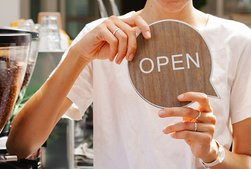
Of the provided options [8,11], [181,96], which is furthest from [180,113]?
[8,11]

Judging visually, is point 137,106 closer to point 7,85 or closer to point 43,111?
point 43,111

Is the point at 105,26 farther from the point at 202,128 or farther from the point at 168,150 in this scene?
the point at 168,150

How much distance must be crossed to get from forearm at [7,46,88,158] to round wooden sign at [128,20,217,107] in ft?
0.80

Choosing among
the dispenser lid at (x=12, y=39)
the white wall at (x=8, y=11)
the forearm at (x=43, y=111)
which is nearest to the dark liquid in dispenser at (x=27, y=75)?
the forearm at (x=43, y=111)

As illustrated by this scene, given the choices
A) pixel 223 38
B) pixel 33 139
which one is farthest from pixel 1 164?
pixel 223 38

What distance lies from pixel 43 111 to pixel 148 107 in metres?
0.28

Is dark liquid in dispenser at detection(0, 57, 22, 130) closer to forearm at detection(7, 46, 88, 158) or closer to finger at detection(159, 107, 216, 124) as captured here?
forearm at detection(7, 46, 88, 158)

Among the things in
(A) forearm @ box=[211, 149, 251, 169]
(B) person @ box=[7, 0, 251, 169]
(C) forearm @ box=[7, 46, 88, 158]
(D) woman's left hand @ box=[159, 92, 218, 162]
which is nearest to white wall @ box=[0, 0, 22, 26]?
(B) person @ box=[7, 0, 251, 169]

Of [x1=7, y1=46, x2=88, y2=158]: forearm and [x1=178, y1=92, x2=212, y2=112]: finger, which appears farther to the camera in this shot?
[x1=7, y1=46, x2=88, y2=158]: forearm

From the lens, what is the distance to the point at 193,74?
920 mm

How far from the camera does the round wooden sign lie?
92cm

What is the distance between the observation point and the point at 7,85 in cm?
96

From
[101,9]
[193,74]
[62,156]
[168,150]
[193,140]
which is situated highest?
[101,9]

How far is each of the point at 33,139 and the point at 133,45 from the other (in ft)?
1.38
